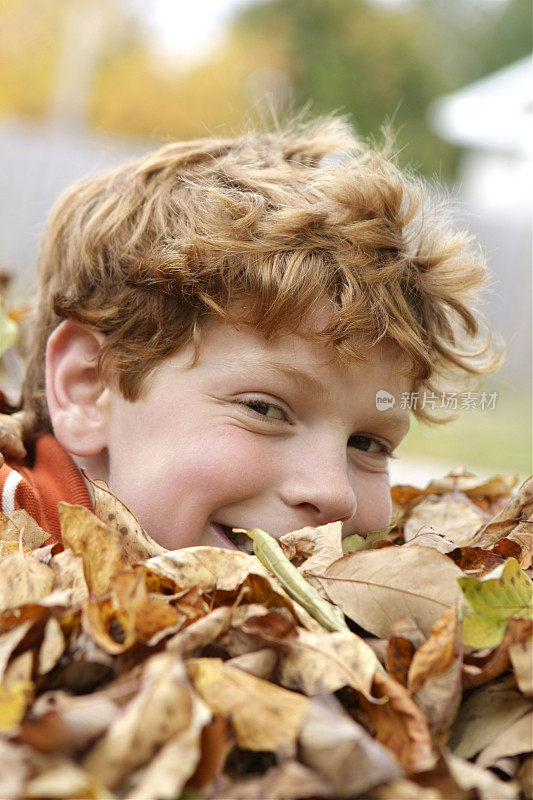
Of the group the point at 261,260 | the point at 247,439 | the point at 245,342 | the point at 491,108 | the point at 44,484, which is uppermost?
the point at 491,108

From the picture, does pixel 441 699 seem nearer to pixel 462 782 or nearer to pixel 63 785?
pixel 462 782

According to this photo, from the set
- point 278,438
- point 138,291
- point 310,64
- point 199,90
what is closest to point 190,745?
point 278,438

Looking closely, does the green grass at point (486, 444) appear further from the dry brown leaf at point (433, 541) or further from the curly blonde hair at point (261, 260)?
the dry brown leaf at point (433, 541)

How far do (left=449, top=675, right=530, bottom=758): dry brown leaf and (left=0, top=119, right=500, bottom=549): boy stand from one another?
26.1 inches

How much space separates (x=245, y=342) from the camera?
164cm

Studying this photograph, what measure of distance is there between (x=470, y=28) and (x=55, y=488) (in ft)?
110

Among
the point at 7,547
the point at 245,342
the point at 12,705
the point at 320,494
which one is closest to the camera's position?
the point at 12,705

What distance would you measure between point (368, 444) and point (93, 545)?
3.10ft

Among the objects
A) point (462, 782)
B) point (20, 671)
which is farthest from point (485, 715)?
point (20, 671)

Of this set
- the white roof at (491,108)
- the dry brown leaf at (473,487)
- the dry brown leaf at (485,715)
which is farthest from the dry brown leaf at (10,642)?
the white roof at (491,108)

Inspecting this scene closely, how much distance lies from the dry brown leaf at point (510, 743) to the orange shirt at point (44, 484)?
35.8 inches

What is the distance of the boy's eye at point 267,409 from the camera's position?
1647 mm

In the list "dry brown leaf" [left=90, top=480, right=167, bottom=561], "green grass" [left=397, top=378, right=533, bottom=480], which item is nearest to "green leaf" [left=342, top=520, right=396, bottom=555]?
"dry brown leaf" [left=90, top=480, right=167, bottom=561]

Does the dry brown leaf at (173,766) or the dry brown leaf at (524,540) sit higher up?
the dry brown leaf at (524,540)
